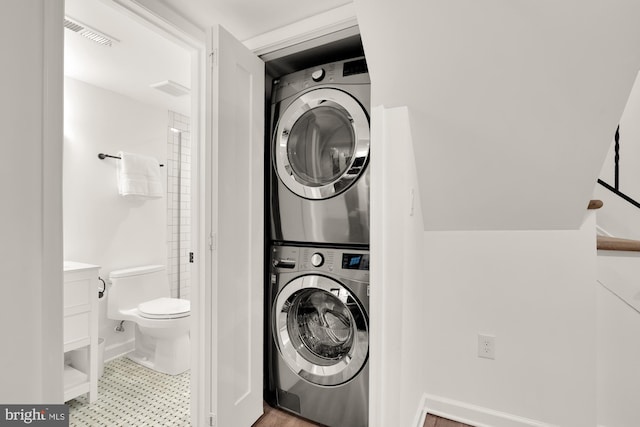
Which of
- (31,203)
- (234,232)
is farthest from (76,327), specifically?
(31,203)

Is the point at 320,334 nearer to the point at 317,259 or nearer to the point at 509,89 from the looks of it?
the point at 317,259

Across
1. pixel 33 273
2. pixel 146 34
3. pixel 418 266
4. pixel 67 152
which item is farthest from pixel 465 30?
pixel 67 152

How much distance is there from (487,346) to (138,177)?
2.77m

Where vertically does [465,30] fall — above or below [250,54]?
below

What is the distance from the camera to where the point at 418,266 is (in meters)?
1.59

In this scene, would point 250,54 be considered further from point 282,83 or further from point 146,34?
point 146,34

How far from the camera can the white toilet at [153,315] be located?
2.31 metres

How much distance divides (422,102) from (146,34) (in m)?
1.65

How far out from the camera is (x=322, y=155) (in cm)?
170

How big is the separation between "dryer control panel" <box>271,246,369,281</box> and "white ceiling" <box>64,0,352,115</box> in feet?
3.86

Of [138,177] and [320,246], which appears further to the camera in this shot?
[138,177]

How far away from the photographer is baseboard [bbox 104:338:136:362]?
8.51 feet

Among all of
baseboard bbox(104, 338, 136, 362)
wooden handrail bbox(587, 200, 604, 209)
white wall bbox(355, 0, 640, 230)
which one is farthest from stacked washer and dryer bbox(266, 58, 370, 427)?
baseboard bbox(104, 338, 136, 362)

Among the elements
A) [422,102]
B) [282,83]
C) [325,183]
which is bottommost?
[325,183]
